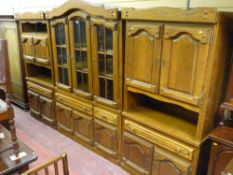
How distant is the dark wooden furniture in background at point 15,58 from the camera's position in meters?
3.59

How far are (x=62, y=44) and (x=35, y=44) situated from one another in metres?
0.63

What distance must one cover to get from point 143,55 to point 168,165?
100cm

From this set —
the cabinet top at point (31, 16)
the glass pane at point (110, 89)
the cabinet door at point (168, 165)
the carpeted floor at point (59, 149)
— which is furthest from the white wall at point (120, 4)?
the carpeted floor at point (59, 149)

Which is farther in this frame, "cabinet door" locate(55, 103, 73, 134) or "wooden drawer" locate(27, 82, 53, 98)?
"wooden drawer" locate(27, 82, 53, 98)

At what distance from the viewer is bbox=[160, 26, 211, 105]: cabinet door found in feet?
5.01

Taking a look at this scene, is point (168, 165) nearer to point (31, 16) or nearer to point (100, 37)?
point (100, 37)

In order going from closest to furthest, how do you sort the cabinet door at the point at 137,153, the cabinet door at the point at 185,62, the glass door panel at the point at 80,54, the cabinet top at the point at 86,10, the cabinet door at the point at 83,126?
the cabinet door at the point at 185,62 → the cabinet top at the point at 86,10 → the cabinet door at the point at 137,153 → the glass door panel at the point at 80,54 → the cabinet door at the point at 83,126

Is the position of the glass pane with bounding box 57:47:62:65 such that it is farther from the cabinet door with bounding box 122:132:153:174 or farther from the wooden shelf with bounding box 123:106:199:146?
the cabinet door with bounding box 122:132:153:174

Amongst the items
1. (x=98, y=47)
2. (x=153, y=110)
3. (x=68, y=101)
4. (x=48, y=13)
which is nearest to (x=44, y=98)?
(x=68, y=101)

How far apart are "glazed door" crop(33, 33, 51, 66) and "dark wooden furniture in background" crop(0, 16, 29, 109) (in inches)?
27.3

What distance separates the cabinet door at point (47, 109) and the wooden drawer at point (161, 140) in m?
1.41

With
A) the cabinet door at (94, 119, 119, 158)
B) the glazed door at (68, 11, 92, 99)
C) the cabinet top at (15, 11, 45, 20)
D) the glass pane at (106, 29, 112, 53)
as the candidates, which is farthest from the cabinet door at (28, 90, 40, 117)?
the glass pane at (106, 29, 112, 53)

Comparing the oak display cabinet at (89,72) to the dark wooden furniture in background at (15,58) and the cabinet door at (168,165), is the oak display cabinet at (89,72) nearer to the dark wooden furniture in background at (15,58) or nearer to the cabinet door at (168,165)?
the cabinet door at (168,165)

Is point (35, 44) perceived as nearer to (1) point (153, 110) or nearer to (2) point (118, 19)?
(2) point (118, 19)
